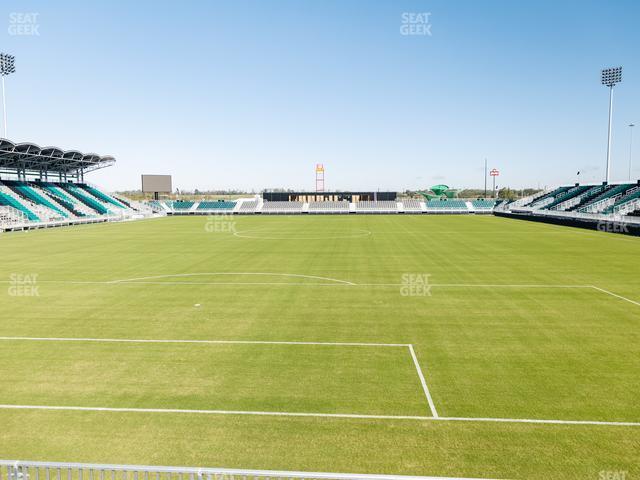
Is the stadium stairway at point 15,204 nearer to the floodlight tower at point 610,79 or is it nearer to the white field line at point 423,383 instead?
the white field line at point 423,383

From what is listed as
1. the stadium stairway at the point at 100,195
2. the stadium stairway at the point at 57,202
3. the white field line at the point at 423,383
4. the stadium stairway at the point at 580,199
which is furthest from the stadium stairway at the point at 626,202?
the stadium stairway at the point at 100,195

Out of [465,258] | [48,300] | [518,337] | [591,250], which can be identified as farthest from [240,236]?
[518,337]

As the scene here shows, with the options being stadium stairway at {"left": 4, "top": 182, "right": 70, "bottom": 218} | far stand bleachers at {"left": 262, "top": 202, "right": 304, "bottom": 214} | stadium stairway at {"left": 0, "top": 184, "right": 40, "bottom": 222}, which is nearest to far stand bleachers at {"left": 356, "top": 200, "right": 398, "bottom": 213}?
far stand bleachers at {"left": 262, "top": 202, "right": 304, "bottom": 214}

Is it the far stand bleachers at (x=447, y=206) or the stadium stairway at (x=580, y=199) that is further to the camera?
the far stand bleachers at (x=447, y=206)

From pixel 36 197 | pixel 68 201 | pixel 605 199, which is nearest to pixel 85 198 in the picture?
pixel 68 201

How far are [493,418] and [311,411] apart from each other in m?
3.66

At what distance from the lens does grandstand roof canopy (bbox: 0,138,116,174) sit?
5694cm

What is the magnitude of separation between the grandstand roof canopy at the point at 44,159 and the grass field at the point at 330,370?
42849mm

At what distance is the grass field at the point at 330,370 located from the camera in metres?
7.64

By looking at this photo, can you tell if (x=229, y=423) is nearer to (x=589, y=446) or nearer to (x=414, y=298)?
(x=589, y=446)

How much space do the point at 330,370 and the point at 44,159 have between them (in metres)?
71.8

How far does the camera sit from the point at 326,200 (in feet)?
328

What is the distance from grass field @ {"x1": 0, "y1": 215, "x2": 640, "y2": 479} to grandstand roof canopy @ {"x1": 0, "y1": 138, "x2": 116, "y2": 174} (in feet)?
141

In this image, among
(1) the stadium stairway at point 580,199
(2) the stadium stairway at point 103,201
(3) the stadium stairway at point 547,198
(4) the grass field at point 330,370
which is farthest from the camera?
(2) the stadium stairway at point 103,201
